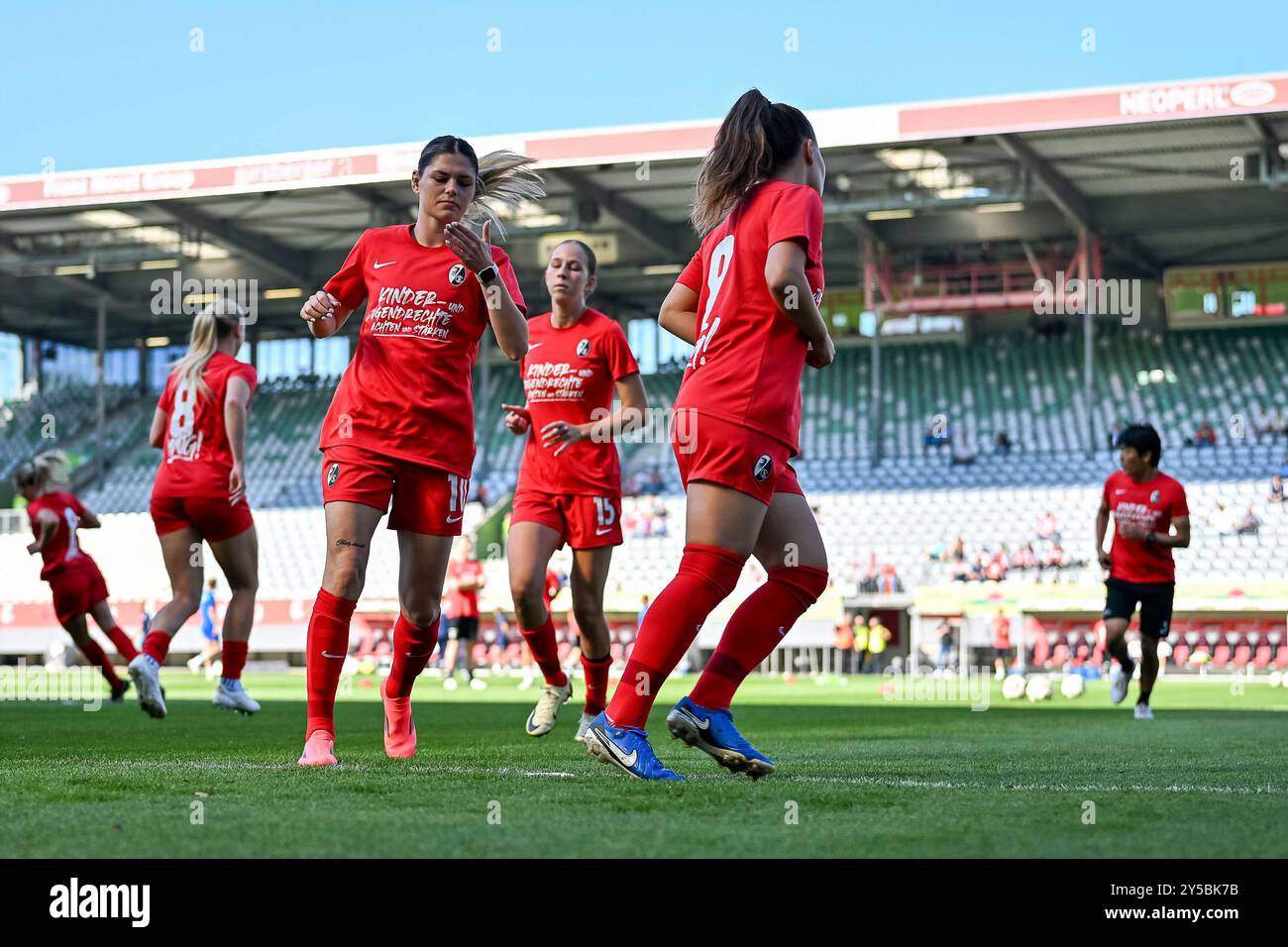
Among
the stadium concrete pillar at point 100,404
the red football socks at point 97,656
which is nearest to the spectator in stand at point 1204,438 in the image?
the red football socks at point 97,656

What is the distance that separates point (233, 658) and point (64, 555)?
305 centimetres

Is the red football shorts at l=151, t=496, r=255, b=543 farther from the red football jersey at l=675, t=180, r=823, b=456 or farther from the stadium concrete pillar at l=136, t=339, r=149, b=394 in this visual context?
the stadium concrete pillar at l=136, t=339, r=149, b=394

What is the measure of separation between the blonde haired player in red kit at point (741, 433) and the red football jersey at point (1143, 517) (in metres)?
6.37

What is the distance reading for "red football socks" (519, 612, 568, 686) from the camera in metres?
7.72

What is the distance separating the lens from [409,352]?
5609mm

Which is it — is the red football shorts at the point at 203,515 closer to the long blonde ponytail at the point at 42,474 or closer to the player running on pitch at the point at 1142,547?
the long blonde ponytail at the point at 42,474

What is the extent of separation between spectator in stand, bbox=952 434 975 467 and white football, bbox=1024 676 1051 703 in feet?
64.9

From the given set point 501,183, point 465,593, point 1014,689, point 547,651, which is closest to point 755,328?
point 501,183

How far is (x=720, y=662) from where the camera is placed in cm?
454

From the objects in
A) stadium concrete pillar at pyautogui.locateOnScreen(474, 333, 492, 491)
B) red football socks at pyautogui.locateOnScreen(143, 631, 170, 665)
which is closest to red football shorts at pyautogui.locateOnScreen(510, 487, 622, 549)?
red football socks at pyautogui.locateOnScreen(143, 631, 170, 665)

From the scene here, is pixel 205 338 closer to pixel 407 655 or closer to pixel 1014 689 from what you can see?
pixel 407 655

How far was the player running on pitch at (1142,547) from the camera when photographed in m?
10.4

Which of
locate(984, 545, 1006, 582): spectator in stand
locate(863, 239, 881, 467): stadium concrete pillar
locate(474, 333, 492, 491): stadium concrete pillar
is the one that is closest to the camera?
locate(984, 545, 1006, 582): spectator in stand
